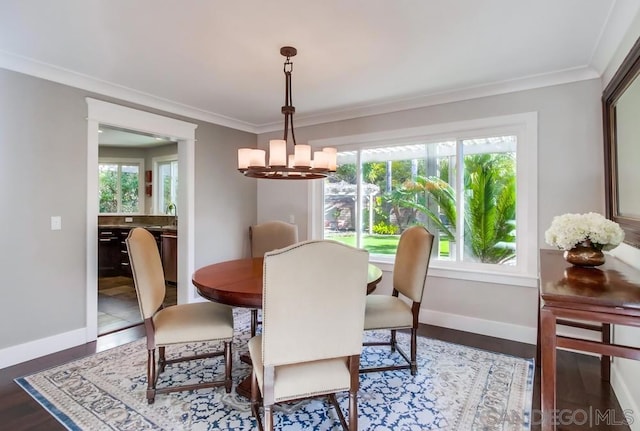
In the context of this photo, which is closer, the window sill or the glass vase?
the glass vase

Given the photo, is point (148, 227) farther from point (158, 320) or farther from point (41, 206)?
point (158, 320)

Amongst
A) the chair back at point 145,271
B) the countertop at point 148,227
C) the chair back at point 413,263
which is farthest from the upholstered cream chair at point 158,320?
the countertop at point 148,227

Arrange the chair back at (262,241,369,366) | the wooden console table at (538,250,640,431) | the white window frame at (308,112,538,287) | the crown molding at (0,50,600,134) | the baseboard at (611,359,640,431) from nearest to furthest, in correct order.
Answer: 1. the wooden console table at (538,250,640,431)
2. the chair back at (262,241,369,366)
3. the baseboard at (611,359,640,431)
4. the crown molding at (0,50,600,134)
5. the white window frame at (308,112,538,287)

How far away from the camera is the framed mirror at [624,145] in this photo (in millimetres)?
1846

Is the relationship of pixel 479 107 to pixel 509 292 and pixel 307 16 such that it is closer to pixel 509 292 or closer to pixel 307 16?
pixel 509 292

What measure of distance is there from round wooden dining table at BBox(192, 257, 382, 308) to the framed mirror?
1550mm

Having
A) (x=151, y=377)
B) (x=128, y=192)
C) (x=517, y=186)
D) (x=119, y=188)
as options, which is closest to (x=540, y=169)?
(x=517, y=186)

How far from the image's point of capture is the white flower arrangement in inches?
63.8

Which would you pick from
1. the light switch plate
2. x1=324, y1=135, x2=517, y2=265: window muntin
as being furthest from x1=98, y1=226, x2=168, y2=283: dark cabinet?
x1=324, y1=135, x2=517, y2=265: window muntin

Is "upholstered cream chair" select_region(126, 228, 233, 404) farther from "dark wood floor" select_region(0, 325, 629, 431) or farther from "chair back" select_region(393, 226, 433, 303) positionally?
"chair back" select_region(393, 226, 433, 303)

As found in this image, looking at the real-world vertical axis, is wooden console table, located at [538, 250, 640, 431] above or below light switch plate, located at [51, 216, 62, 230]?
below

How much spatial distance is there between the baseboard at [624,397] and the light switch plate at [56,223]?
4.23 metres

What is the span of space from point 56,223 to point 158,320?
1.52 m

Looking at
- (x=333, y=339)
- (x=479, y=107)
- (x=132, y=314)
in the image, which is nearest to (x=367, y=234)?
(x=479, y=107)
